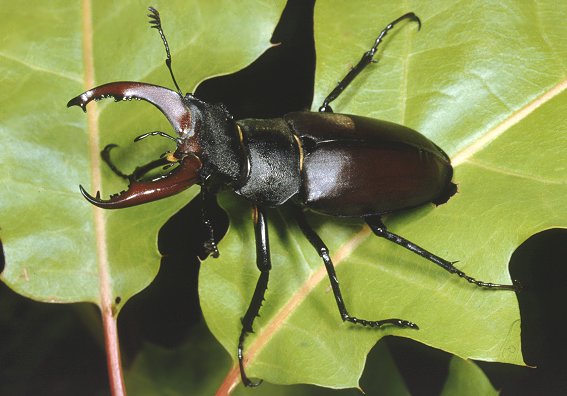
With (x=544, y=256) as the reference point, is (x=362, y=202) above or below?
above

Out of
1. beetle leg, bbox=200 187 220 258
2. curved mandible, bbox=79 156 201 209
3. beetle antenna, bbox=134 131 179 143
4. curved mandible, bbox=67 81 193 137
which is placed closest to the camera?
curved mandible, bbox=79 156 201 209

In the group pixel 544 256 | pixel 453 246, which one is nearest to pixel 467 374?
pixel 453 246

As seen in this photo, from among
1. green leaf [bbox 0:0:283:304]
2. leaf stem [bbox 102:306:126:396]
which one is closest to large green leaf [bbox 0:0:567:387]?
green leaf [bbox 0:0:283:304]

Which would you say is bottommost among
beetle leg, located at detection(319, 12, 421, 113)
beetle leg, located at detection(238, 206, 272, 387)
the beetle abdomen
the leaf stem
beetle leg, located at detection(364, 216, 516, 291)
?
the leaf stem

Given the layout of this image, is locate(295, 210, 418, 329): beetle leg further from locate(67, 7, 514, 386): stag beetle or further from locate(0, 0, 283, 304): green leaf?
locate(0, 0, 283, 304): green leaf

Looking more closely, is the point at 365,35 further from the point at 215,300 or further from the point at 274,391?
the point at 274,391
